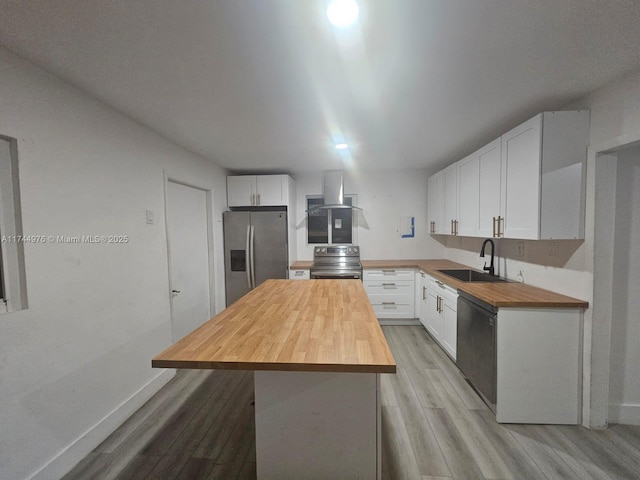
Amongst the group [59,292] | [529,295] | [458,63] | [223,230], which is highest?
[458,63]

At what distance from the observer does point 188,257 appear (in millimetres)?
3062

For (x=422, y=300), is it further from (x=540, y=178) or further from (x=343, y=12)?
(x=343, y=12)

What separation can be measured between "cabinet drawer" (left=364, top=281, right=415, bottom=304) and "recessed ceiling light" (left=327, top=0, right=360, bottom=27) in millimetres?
3188

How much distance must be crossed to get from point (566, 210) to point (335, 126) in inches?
75.1

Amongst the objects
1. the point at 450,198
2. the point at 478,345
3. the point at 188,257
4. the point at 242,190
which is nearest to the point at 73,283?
the point at 188,257

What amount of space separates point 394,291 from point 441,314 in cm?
88

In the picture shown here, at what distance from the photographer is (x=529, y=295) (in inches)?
80.6

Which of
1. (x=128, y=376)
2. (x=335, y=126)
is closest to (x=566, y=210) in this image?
(x=335, y=126)

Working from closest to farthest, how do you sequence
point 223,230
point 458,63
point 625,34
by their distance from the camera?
point 625,34 → point 458,63 → point 223,230

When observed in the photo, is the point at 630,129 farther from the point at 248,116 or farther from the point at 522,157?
the point at 248,116

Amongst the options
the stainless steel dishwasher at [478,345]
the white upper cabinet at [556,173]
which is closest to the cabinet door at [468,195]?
the white upper cabinet at [556,173]

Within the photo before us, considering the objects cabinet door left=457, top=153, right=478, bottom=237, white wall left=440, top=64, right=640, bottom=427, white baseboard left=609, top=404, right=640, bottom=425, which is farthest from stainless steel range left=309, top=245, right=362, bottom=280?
white baseboard left=609, top=404, right=640, bottom=425

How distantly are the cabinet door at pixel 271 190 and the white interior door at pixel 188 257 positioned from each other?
85 cm

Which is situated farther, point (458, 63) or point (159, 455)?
point (159, 455)
